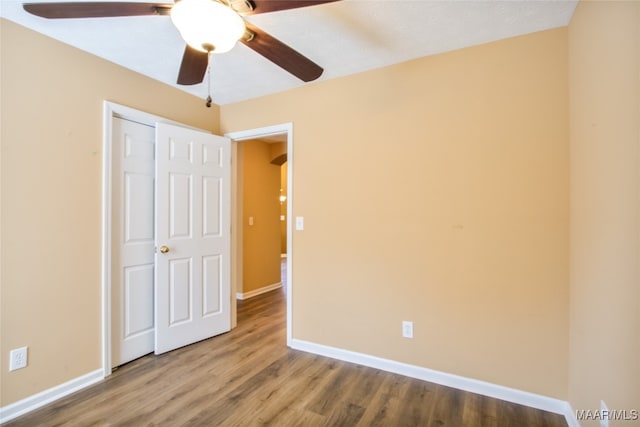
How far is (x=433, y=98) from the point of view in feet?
7.36

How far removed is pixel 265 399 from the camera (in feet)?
6.57

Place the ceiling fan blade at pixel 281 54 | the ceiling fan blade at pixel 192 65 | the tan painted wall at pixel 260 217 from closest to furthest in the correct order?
the ceiling fan blade at pixel 281 54
the ceiling fan blade at pixel 192 65
the tan painted wall at pixel 260 217

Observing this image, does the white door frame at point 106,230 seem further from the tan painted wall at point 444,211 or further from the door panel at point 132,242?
the tan painted wall at point 444,211

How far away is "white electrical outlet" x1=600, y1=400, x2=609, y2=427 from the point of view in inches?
51.0

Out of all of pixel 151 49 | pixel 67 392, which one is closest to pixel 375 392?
pixel 67 392

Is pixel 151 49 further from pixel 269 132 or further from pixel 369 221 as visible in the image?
pixel 369 221

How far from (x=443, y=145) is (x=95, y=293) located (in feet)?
9.35

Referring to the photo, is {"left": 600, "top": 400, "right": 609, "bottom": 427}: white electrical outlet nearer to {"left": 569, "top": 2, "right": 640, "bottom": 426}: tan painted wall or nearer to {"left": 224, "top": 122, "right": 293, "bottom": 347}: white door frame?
{"left": 569, "top": 2, "right": 640, "bottom": 426}: tan painted wall

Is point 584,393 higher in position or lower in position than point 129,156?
lower

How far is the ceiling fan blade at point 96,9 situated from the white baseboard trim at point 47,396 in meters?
2.23

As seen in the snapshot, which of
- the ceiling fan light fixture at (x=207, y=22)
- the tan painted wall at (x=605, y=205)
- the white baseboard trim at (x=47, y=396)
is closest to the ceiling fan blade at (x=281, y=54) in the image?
the ceiling fan light fixture at (x=207, y=22)

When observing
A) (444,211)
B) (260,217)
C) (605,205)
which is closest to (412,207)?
(444,211)

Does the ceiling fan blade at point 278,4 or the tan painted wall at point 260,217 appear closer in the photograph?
the ceiling fan blade at point 278,4

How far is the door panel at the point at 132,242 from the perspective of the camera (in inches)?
94.0
